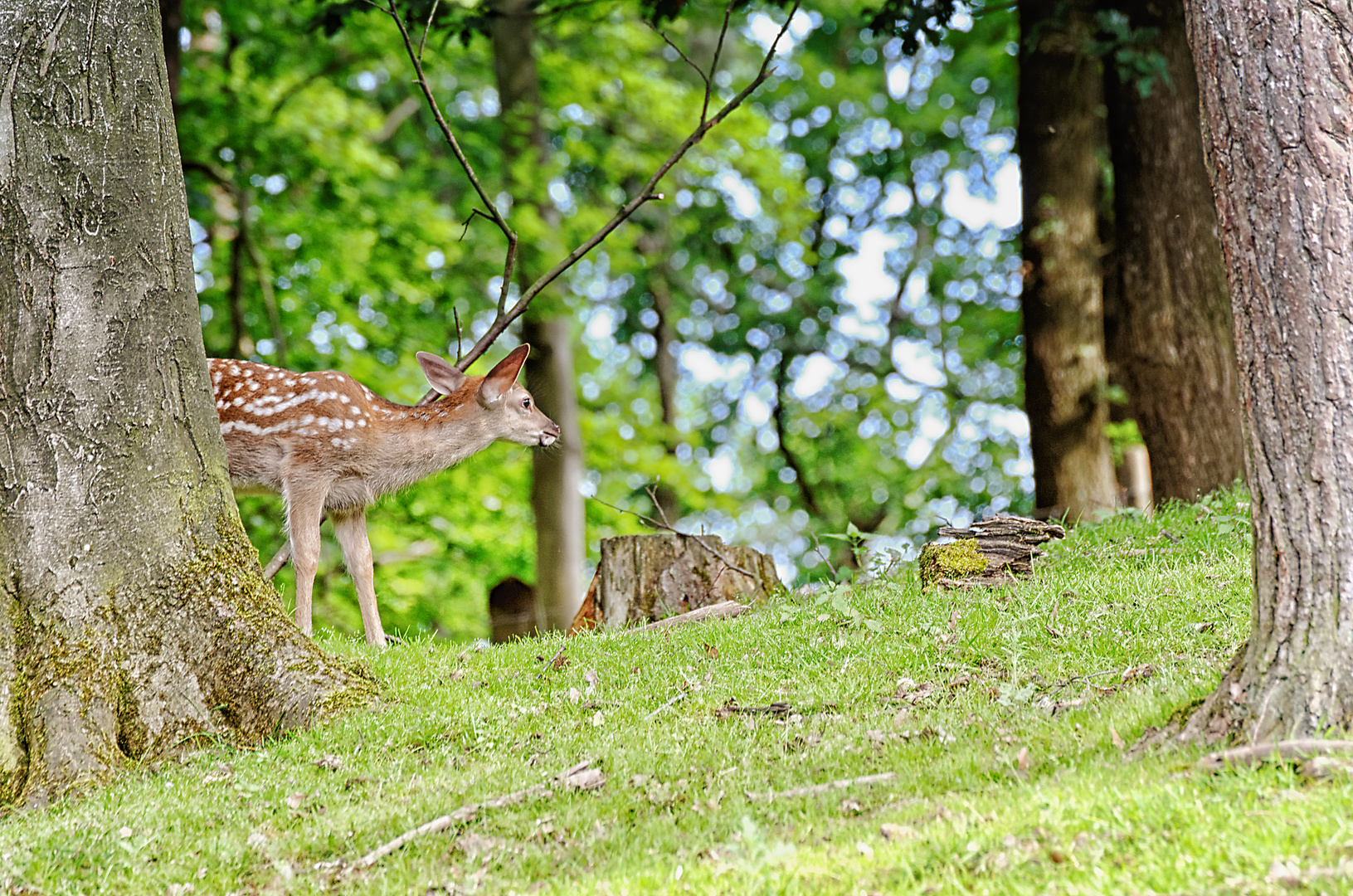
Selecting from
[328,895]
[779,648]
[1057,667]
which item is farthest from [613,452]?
[328,895]

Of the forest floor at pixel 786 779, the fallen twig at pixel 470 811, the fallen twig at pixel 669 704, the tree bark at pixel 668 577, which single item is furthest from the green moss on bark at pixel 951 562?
the fallen twig at pixel 470 811

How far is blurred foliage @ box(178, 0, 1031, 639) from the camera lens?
15508 mm

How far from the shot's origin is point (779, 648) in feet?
20.6

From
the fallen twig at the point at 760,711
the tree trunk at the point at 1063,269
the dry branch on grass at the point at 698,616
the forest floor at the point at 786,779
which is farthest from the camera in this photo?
the tree trunk at the point at 1063,269

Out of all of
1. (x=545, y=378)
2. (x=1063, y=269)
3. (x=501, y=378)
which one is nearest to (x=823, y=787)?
(x=501, y=378)

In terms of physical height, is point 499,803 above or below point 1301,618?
below

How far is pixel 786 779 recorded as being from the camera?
4.32m

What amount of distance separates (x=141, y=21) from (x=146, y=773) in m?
3.55

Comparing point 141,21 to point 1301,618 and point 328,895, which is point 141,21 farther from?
point 1301,618

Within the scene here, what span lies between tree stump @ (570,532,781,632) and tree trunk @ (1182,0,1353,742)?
5082 mm

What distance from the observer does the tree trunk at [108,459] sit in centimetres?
531

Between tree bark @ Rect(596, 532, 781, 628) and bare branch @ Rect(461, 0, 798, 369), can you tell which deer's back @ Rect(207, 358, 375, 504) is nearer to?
bare branch @ Rect(461, 0, 798, 369)

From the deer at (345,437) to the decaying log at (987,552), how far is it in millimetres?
3165

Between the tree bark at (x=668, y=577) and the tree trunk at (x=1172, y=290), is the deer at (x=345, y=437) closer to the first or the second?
the tree bark at (x=668, y=577)
